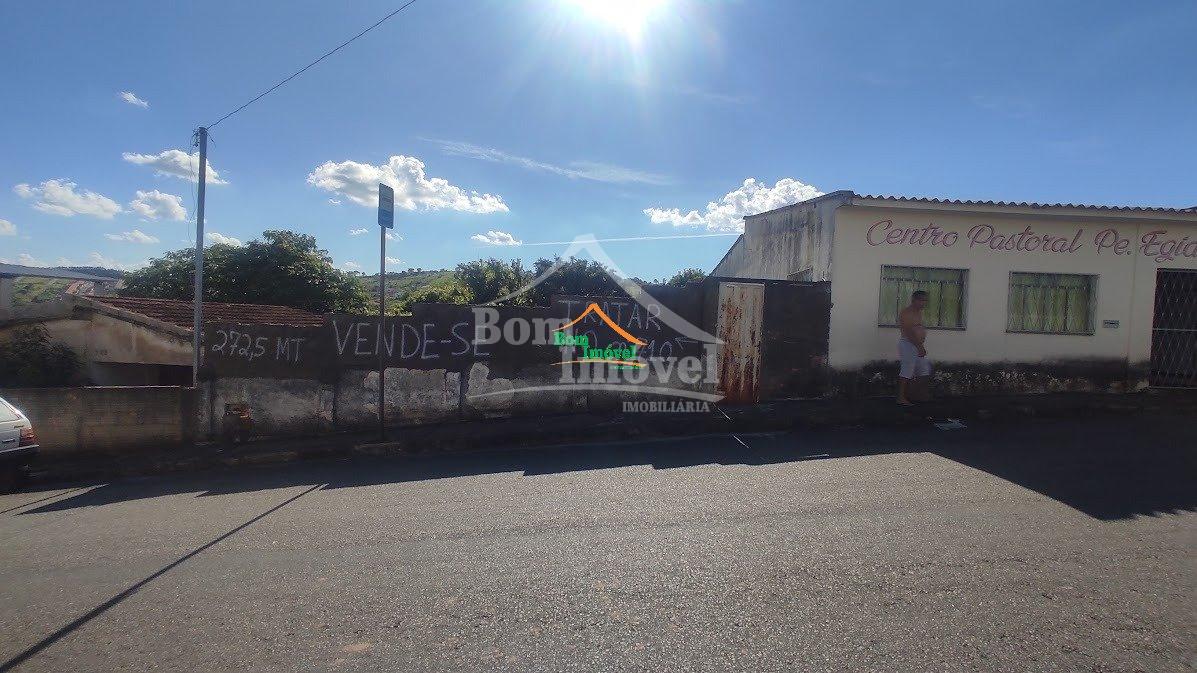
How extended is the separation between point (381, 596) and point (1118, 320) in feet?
40.3

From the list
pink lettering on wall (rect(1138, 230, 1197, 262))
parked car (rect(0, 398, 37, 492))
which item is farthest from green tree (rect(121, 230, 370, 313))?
pink lettering on wall (rect(1138, 230, 1197, 262))

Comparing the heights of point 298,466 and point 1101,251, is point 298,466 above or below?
below

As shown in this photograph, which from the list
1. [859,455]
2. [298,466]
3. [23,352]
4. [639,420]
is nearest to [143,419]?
[298,466]

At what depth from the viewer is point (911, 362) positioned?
30.1ft

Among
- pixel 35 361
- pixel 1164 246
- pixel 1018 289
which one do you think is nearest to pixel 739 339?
pixel 1018 289

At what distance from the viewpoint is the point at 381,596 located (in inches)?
139

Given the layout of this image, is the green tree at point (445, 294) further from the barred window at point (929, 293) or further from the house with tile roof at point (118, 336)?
the barred window at point (929, 293)

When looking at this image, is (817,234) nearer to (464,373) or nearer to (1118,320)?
(1118,320)

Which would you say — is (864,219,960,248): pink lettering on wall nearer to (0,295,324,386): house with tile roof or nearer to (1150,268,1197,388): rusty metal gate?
(1150,268,1197,388): rusty metal gate

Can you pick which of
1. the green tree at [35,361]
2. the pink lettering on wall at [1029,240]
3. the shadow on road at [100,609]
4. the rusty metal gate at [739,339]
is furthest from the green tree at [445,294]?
the shadow on road at [100,609]

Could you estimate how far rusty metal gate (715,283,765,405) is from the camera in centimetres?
952

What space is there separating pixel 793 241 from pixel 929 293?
2.80m

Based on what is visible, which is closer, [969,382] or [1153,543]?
[1153,543]

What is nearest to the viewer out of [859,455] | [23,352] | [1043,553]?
[1043,553]
